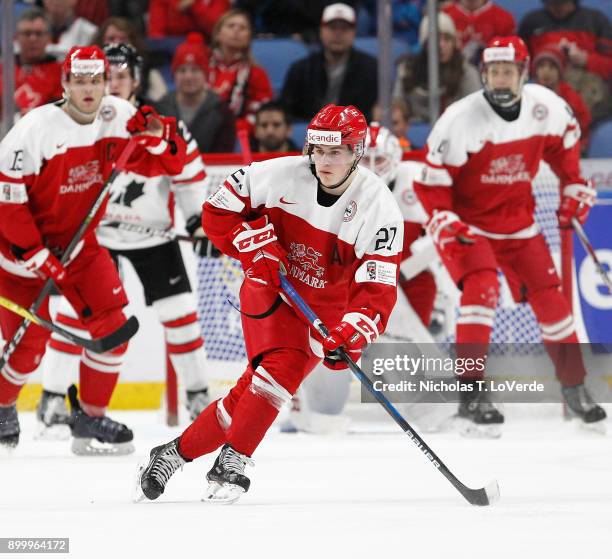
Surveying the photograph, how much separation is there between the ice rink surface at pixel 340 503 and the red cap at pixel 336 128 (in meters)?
0.91

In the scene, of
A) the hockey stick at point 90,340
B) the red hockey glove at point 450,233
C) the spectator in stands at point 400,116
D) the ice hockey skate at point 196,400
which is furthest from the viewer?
the spectator in stands at point 400,116

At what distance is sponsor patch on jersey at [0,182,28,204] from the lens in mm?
4312

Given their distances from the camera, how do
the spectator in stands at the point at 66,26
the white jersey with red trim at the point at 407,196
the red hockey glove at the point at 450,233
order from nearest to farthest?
the red hockey glove at the point at 450,233, the white jersey with red trim at the point at 407,196, the spectator in stands at the point at 66,26

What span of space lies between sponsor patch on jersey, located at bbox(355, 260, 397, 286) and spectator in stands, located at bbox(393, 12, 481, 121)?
→ 2.55m

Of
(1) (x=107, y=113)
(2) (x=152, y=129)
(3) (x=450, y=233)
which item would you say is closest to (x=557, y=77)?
(3) (x=450, y=233)

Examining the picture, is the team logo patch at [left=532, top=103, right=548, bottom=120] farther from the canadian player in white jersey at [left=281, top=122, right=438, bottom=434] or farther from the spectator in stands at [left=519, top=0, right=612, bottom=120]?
the spectator in stands at [left=519, top=0, right=612, bottom=120]

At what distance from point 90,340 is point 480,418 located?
1.41m

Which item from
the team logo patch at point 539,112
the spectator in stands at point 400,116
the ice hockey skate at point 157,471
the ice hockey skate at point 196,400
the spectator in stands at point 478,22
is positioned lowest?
the ice hockey skate at point 196,400

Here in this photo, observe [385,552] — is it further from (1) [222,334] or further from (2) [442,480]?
(1) [222,334]

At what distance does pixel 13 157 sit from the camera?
432 cm

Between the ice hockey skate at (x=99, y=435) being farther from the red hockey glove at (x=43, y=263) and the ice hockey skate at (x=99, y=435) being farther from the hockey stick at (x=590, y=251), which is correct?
the hockey stick at (x=590, y=251)

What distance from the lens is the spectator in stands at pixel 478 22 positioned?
21.0 ft

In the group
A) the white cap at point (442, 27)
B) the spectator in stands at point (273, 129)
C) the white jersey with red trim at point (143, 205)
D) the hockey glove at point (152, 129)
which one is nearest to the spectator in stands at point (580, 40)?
the white cap at point (442, 27)

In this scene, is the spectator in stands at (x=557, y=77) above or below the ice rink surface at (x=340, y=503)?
above
